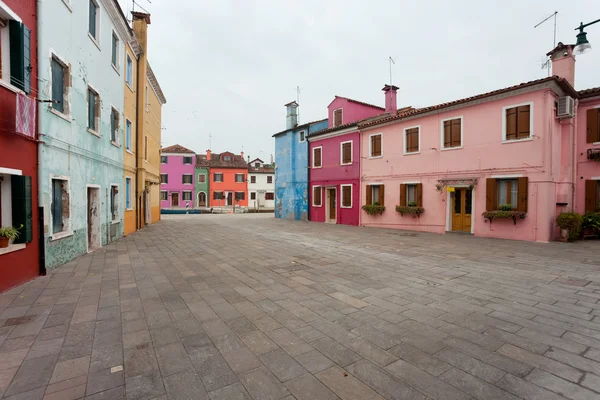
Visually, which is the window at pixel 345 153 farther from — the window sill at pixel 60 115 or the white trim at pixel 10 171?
the white trim at pixel 10 171

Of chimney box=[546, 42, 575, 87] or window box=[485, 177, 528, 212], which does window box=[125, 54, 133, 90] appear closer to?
window box=[485, 177, 528, 212]

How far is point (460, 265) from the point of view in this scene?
24.6 feet

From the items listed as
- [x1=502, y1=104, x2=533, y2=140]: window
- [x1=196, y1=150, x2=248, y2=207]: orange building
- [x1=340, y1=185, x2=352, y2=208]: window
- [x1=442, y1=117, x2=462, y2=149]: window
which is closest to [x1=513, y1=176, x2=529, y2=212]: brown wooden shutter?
[x1=502, y1=104, x2=533, y2=140]: window

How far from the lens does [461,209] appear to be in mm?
13938

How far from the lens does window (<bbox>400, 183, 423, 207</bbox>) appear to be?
49.8 ft

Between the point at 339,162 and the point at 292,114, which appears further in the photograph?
the point at 292,114

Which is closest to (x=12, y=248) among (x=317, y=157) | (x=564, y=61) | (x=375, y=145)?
(x=375, y=145)

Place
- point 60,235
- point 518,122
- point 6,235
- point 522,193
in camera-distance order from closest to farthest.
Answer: point 6,235 → point 60,235 → point 522,193 → point 518,122

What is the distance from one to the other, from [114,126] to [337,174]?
13097mm

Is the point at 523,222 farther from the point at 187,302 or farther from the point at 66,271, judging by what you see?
the point at 66,271

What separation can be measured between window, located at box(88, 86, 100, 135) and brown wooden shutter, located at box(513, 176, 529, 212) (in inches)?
613

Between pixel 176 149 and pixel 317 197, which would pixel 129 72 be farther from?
pixel 176 149

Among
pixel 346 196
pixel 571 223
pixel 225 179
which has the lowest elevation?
pixel 571 223

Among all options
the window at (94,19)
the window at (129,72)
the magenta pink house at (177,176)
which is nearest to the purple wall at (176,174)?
the magenta pink house at (177,176)
